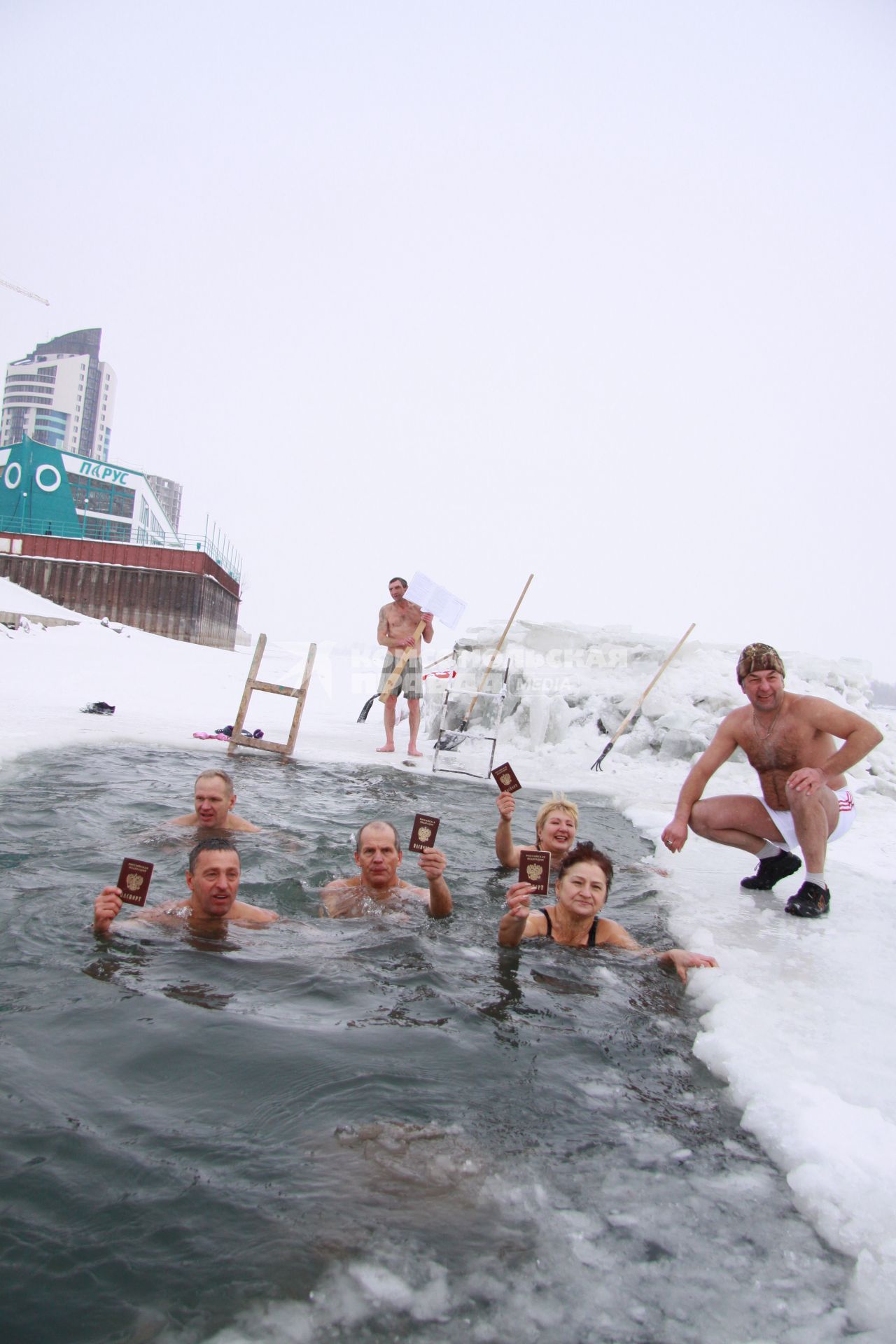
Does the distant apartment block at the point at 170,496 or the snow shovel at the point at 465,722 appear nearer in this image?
the snow shovel at the point at 465,722

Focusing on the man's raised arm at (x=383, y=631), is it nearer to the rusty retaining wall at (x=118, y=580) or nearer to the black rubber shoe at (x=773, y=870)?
the black rubber shoe at (x=773, y=870)

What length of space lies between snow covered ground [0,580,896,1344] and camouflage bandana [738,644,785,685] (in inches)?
52.5

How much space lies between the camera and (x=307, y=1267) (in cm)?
172

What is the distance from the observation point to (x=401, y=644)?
34.5 ft

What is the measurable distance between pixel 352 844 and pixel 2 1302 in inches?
169

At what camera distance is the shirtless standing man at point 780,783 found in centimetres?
466

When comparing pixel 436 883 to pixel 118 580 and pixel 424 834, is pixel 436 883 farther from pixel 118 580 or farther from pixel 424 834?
pixel 118 580

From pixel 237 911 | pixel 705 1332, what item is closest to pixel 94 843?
pixel 237 911

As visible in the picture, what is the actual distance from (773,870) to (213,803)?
3448 mm

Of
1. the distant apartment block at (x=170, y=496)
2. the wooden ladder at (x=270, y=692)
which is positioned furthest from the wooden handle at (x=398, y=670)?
the distant apartment block at (x=170, y=496)

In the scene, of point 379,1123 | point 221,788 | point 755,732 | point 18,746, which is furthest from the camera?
point 18,746

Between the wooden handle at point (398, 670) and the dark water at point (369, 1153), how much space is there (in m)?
6.19

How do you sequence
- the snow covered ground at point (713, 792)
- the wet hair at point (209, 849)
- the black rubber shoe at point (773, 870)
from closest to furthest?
the snow covered ground at point (713, 792), the wet hair at point (209, 849), the black rubber shoe at point (773, 870)

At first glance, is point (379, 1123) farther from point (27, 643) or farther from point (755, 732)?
point (27, 643)
